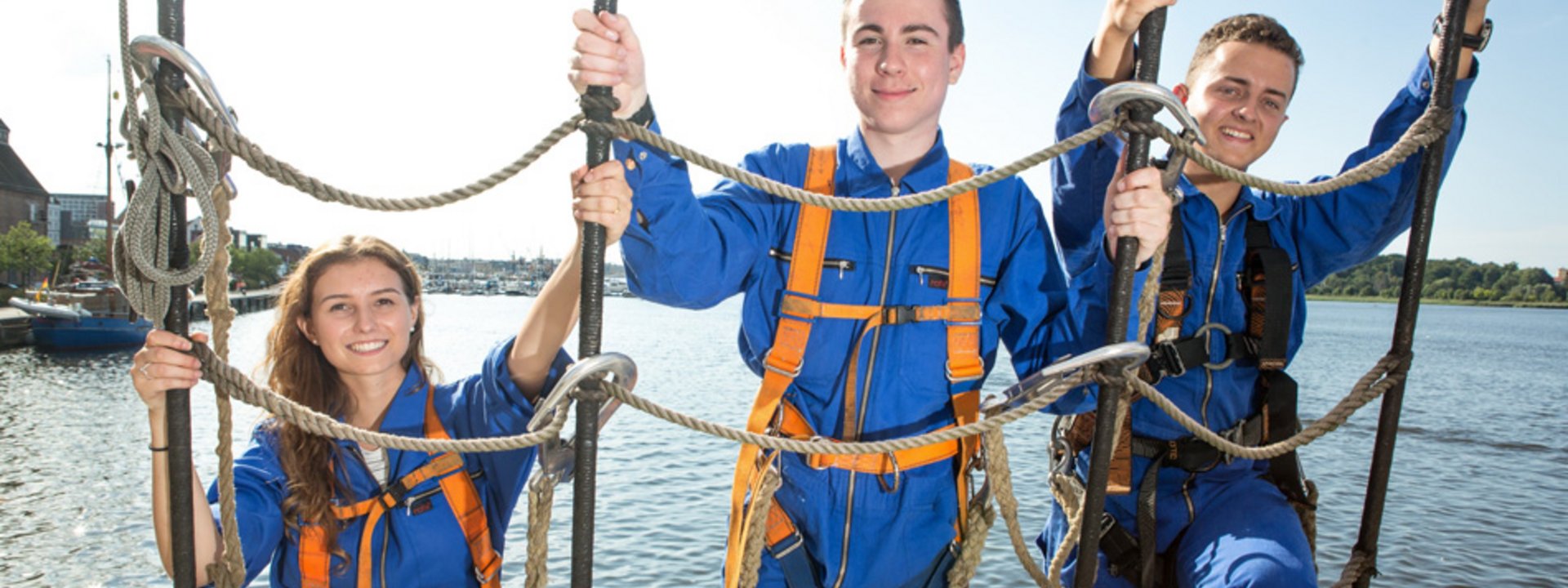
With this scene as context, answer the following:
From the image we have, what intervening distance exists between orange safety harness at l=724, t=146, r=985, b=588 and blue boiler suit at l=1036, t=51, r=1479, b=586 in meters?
0.36

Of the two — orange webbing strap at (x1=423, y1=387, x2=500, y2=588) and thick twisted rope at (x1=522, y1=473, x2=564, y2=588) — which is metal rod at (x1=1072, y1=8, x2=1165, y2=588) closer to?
thick twisted rope at (x1=522, y1=473, x2=564, y2=588)

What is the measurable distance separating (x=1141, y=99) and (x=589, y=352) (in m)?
1.30

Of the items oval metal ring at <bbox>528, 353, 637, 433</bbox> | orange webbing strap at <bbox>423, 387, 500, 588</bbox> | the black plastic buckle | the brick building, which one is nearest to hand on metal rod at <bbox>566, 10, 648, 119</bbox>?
oval metal ring at <bbox>528, 353, 637, 433</bbox>

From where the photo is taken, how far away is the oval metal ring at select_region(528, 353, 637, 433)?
1.80m

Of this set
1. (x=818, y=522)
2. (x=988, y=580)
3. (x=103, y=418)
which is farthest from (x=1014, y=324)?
(x=103, y=418)

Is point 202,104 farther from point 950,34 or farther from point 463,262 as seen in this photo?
point 463,262

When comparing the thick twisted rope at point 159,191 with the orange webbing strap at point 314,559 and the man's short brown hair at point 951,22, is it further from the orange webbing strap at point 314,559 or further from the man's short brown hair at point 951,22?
the man's short brown hair at point 951,22

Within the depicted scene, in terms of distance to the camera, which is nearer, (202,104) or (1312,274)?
(202,104)

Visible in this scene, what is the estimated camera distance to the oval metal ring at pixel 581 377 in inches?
71.0

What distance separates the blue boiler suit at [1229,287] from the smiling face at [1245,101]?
157 mm

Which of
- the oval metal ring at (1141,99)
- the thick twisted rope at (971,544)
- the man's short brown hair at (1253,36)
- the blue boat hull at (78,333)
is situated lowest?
the blue boat hull at (78,333)

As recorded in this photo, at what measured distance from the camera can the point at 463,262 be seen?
456 feet

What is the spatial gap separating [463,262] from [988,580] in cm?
13700

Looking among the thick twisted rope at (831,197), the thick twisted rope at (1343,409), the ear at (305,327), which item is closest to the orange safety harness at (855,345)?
the thick twisted rope at (831,197)
